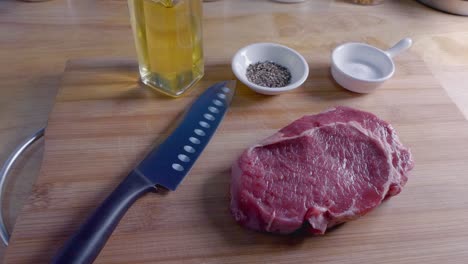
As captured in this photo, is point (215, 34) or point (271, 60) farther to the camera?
point (215, 34)

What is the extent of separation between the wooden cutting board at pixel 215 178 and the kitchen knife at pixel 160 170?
0.10ft

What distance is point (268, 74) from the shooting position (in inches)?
45.9

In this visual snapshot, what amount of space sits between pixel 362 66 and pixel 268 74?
1.03 ft

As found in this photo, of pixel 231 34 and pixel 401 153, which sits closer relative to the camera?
pixel 401 153

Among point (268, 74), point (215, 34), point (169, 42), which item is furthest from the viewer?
point (215, 34)

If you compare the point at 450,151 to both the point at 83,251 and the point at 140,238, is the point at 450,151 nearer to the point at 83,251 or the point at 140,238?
the point at 140,238

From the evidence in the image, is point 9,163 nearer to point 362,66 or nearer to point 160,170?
point 160,170

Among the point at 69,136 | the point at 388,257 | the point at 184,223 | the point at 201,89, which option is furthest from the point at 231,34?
the point at 388,257

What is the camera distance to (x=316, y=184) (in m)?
0.88

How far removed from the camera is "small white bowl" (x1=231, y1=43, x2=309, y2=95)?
111 centimetres

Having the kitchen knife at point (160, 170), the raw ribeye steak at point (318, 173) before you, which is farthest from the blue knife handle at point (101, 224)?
the raw ribeye steak at point (318, 173)

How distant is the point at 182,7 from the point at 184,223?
0.53m

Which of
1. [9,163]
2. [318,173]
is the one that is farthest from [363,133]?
[9,163]

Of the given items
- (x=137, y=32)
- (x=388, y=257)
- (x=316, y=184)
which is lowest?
(x=388, y=257)
